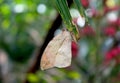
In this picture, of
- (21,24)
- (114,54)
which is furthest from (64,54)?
(21,24)

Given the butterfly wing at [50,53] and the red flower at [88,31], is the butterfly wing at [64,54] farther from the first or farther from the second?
the red flower at [88,31]

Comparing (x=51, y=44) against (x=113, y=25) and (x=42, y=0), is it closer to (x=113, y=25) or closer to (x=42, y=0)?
(x=42, y=0)

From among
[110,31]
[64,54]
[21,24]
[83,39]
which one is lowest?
[83,39]

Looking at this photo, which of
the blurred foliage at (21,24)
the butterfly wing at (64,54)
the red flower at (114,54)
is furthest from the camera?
the red flower at (114,54)

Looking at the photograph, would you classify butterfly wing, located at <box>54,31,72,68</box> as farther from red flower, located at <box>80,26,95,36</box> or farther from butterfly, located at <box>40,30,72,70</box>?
red flower, located at <box>80,26,95,36</box>

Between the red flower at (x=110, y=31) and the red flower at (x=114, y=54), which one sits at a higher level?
the red flower at (x=110, y=31)

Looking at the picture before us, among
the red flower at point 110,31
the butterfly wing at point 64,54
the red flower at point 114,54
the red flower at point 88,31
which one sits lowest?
the red flower at point 114,54

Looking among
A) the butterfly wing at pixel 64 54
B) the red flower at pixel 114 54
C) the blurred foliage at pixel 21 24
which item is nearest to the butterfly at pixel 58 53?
the butterfly wing at pixel 64 54

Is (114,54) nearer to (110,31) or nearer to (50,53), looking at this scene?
(110,31)

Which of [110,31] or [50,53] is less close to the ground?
[50,53]
